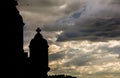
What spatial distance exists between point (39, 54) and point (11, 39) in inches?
294

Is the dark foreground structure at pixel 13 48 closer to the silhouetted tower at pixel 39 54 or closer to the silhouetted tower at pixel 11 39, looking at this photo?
the silhouetted tower at pixel 11 39

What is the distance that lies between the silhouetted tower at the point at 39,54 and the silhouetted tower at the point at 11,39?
4.71 m

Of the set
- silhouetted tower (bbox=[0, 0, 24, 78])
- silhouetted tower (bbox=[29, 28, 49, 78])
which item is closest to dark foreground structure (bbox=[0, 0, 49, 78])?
silhouetted tower (bbox=[0, 0, 24, 78])

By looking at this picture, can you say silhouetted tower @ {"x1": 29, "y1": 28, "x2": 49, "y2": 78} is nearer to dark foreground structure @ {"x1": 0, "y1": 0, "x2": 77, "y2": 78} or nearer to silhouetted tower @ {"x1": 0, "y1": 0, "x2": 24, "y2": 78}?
dark foreground structure @ {"x1": 0, "y1": 0, "x2": 77, "y2": 78}

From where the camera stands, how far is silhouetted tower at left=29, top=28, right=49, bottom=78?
178 feet

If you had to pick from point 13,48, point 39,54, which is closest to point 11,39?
point 13,48

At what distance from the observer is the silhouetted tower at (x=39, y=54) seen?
5419 cm

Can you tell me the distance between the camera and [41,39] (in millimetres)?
55625

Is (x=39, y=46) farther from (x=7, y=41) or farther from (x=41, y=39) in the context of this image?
(x=7, y=41)

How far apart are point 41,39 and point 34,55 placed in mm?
2274

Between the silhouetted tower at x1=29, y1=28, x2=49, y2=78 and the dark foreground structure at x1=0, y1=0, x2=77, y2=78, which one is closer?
the dark foreground structure at x1=0, y1=0, x2=77, y2=78

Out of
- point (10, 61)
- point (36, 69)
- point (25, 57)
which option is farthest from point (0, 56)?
point (36, 69)

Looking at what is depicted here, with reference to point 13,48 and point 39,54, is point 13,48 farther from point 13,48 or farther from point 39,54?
point 39,54

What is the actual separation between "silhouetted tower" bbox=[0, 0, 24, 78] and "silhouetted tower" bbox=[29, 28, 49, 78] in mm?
4710
